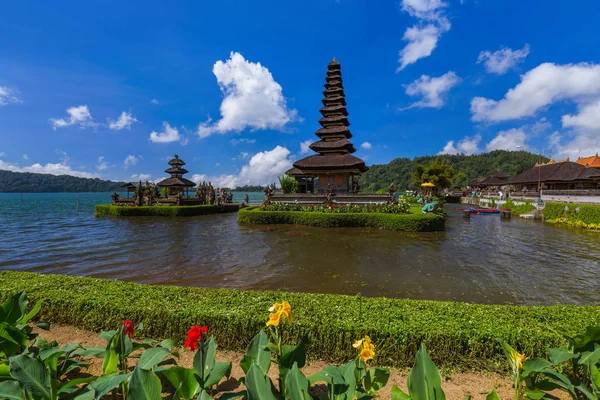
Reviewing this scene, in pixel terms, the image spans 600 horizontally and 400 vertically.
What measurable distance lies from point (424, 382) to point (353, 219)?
1505 cm

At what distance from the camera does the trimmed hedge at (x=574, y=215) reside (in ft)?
56.8

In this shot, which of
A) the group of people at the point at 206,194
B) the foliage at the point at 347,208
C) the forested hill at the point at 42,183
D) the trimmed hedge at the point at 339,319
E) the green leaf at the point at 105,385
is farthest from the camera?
the forested hill at the point at 42,183

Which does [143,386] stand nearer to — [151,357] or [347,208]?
[151,357]

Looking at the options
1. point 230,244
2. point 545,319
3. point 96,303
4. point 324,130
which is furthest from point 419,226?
point 324,130

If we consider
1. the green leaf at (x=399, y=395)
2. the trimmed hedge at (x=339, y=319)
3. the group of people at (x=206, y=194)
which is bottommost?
the trimmed hedge at (x=339, y=319)

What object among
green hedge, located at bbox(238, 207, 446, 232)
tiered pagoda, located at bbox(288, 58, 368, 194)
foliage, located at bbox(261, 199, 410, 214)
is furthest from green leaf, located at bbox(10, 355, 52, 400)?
tiered pagoda, located at bbox(288, 58, 368, 194)

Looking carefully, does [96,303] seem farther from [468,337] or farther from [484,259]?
[484,259]

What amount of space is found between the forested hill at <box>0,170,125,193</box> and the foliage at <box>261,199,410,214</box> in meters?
137

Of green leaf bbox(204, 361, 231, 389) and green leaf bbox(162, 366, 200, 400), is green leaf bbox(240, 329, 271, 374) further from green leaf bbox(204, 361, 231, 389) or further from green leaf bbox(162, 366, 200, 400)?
green leaf bbox(162, 366, 200, 400)

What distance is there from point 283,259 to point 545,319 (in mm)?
7211

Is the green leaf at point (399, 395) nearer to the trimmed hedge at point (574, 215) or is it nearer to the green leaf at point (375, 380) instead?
the green leaf at point (375, 380)

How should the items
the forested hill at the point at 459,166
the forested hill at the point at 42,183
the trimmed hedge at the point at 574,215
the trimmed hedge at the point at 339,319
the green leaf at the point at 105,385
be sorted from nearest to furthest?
the green leaf at the point at 105,385, the trimmed hedge at the point at 339,319, the trimmed hedge at the point at 574,215, the forested hill at the point at 459,166, the forested hill at the point at 42,183

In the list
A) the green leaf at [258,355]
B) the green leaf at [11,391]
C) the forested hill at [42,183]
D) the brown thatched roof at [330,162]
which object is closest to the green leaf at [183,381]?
the green leaf at [258,355]

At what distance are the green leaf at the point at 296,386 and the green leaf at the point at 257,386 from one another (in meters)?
0.12
